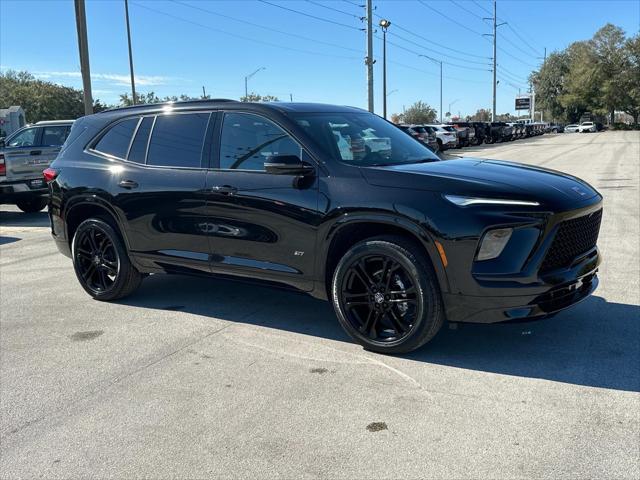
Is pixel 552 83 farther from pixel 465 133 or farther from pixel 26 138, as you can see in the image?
pixel 26 138

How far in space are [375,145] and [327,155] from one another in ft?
2.01

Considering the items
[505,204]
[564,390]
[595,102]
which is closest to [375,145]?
[505,204]

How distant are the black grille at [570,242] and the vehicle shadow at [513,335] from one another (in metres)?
0.72

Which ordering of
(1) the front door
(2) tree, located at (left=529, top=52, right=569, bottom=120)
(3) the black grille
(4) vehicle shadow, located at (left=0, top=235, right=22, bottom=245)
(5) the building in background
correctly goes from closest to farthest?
(3) the black grille → (1) the front door → (4) vehicle shadow, located at (left=0, top=235, right=22, bottom=245) → (5) the building in background → (2) tree, located at (left=529, top=52, right=569, bottom=120)

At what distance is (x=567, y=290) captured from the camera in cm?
391

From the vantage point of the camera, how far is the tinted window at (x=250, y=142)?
15.1ft

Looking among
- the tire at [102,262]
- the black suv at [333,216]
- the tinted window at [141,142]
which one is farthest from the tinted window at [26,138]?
the tinted window at [141,142]

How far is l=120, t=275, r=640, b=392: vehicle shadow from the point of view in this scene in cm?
392

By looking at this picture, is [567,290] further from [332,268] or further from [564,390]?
[332,268]

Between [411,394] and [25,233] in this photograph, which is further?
[25,233]

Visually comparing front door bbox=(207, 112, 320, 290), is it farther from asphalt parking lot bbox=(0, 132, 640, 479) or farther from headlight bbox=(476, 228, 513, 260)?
headlight bbox=(476, 228, 513, 260)

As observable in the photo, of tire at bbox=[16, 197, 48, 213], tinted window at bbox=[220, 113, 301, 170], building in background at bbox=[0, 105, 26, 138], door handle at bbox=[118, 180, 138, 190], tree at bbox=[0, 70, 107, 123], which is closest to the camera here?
tinted window at bbox=[220, 113, 301, 170]

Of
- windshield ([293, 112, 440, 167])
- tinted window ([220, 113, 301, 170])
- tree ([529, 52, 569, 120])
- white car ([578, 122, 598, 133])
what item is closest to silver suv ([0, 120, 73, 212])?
tinted window ([220, 113, 301, 170])

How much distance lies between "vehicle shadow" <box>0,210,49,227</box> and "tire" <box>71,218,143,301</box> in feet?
21.8
